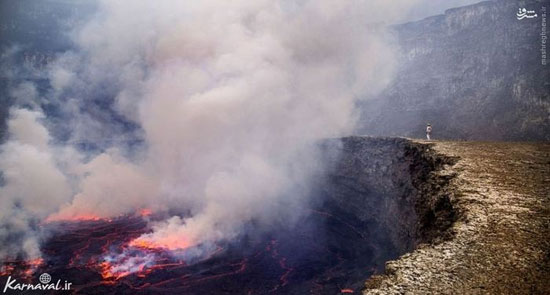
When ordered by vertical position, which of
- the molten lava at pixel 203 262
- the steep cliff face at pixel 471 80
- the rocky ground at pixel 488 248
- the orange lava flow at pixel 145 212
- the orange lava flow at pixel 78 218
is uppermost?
the steep cliff face at pixel 471 80

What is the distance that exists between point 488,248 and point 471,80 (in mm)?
55526

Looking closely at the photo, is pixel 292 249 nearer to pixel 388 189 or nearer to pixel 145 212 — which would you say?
pixel 388 189

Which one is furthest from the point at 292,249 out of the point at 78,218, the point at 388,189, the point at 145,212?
the point at 78,218

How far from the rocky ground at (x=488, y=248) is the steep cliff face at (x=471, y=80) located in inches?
1324

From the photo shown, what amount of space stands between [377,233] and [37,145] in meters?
45.6

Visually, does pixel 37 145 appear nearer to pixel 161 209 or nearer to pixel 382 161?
pixel 161 209

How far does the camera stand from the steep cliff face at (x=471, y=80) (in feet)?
137

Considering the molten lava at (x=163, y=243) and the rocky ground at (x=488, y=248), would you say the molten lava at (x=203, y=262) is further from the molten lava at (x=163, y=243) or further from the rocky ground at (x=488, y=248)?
the rocky ground at (x=488, y=248)

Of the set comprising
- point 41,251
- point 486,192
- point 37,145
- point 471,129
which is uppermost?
point 37,145

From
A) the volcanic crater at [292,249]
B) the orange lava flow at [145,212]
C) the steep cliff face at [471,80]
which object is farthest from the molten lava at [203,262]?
the steep cliff face at [471,80]

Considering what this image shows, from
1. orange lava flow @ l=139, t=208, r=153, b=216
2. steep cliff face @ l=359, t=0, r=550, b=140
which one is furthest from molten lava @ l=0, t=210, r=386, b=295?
steep cliff face @ l=359, t=0, r=550, b=140

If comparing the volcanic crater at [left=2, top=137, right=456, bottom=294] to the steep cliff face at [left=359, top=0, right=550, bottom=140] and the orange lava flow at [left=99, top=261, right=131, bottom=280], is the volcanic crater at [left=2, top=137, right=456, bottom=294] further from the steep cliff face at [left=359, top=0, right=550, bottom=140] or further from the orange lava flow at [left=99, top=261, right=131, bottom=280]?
the steep cliff face at [left=359, top=0, right=550, bottom=140]

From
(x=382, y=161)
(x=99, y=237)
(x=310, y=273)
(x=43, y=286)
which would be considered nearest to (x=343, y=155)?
(x=382, y=161)

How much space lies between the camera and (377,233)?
98.4 ft
